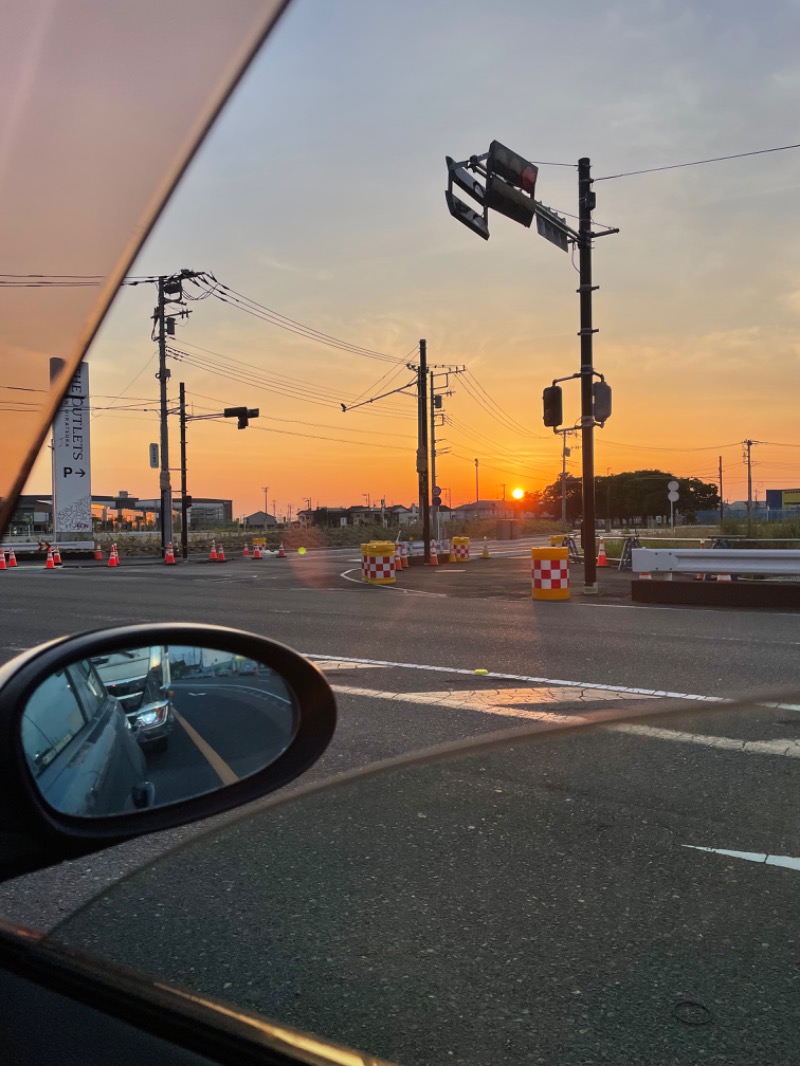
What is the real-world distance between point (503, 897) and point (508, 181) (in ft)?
34.9

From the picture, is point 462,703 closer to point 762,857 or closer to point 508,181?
point 762,857

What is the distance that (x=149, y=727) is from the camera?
1.40m

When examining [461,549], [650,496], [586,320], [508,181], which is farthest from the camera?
[650,496]

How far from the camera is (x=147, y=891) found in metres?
2.71

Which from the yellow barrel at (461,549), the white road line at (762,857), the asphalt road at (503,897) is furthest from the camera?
the yellow barrel at (461,549)

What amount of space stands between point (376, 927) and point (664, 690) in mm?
4077

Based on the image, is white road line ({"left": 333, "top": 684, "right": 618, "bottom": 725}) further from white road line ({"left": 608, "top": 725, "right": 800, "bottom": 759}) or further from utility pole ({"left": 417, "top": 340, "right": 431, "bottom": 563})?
utility pole ({"left": 417, "top": 340, "right": 431, "bottom": 563})

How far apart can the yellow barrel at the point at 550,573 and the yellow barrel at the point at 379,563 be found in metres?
4.84

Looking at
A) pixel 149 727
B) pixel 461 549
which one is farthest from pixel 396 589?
pixel 149 727

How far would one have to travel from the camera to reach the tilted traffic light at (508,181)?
10.9m

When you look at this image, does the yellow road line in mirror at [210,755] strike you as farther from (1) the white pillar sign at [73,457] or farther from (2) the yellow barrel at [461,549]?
(2) the yellow barrel at [461,549]

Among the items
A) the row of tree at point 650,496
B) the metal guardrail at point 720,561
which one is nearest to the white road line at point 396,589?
the metal guardrail at point 720,561

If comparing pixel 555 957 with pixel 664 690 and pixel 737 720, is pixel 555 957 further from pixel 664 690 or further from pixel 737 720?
pixel 664 690

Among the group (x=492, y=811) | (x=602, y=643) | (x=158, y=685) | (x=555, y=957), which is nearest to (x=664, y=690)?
(x=602, y=643)
